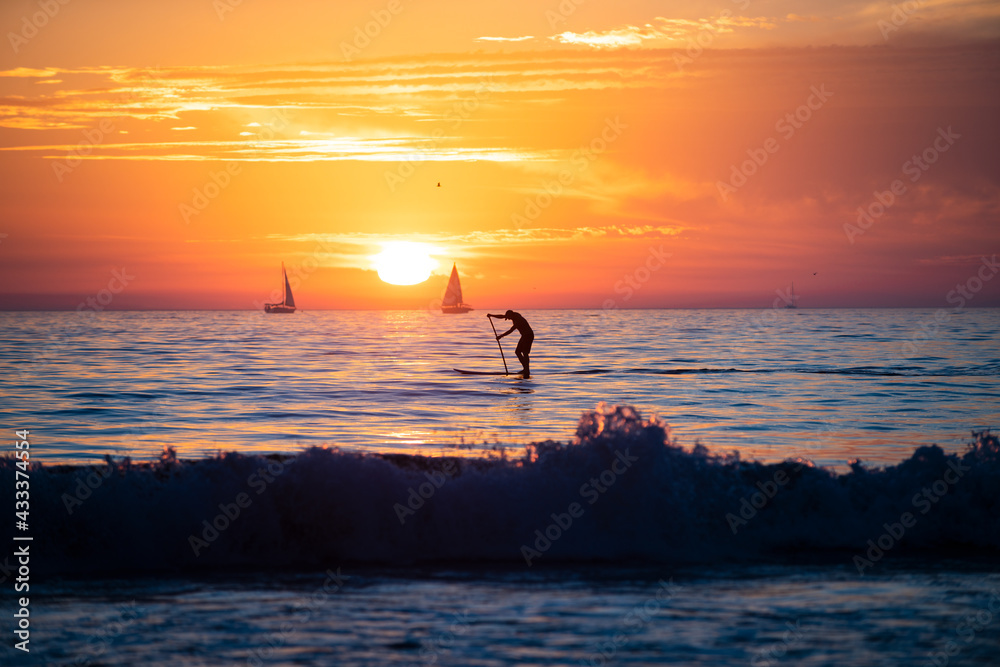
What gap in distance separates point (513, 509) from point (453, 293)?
403ft

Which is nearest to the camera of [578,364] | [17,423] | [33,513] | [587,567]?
[587,567]

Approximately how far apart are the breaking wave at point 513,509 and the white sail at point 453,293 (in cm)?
11383

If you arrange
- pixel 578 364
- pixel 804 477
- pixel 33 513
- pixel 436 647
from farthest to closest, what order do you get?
1. pixel 578 364
2. pixel 804 477
3. pixel 33 513
4. pixel 436 647

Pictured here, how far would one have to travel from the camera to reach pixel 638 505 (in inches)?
400

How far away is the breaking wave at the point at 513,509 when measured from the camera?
9484 millimetres

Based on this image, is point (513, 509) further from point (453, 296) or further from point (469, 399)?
point (453, 296)

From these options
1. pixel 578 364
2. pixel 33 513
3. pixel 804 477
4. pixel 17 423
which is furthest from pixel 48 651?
pixel 578 364

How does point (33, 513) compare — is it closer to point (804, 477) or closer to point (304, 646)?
point (304, 646)

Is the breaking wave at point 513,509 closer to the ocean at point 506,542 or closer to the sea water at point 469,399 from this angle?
the ocean at point 506,542

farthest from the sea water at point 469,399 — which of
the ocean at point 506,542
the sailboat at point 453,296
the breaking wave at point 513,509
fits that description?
the sailboat at point 453,296

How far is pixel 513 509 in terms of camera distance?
10.1 metres

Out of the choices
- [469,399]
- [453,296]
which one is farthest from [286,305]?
[469,399]

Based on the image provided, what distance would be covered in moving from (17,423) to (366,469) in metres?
11.6

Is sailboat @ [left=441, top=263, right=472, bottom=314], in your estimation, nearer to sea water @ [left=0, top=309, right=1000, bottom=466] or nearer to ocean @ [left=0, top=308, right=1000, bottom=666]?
sea water @ [left=0, top=309, right=1000, bottom=466]
